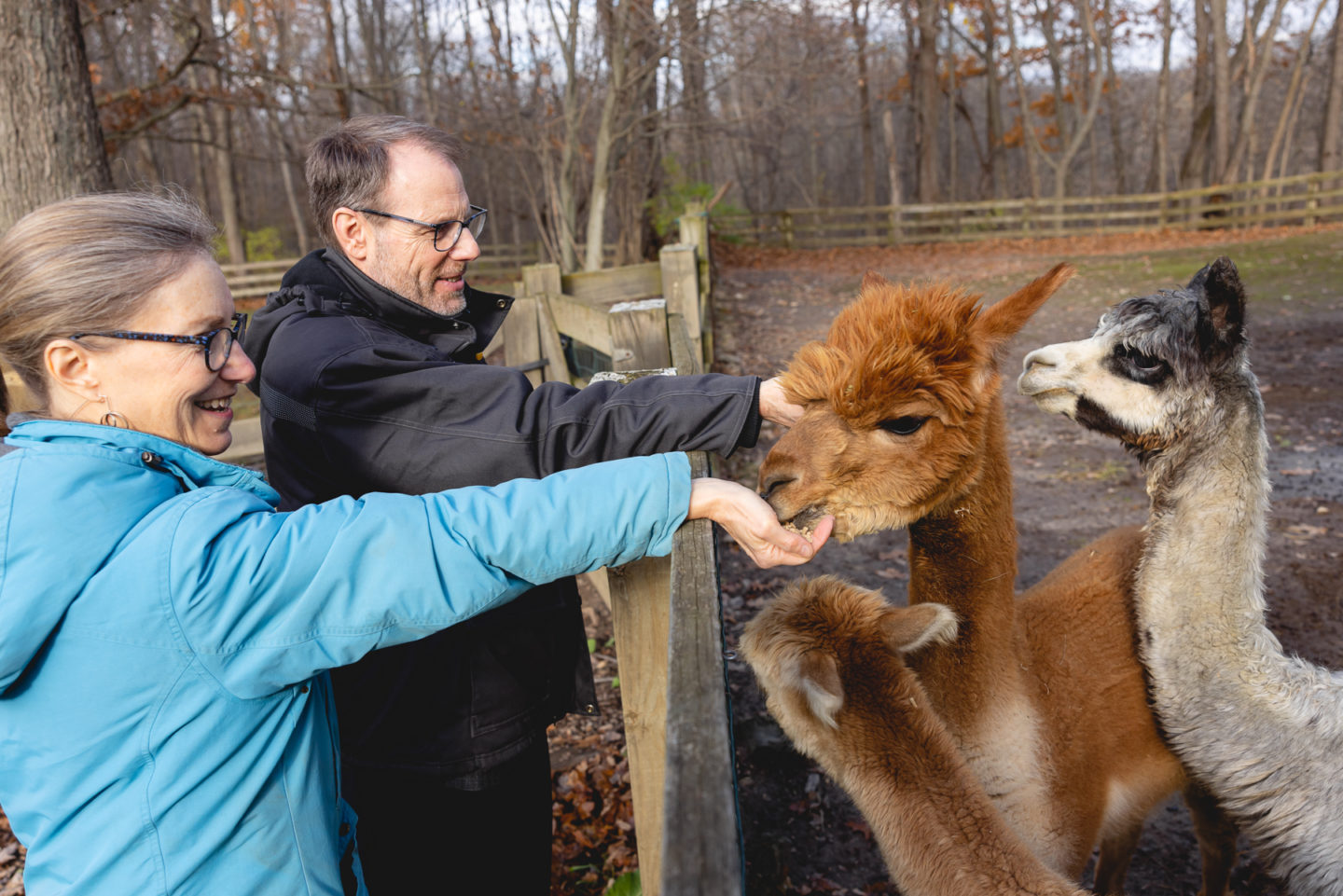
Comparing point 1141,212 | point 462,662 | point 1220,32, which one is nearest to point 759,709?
point 462,662

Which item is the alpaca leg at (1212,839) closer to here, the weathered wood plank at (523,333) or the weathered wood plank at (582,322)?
the weathered wood plank at (582,322)

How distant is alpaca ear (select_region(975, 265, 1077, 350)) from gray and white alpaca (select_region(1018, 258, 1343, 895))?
1.68 ft

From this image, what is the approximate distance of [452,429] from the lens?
5.99ft

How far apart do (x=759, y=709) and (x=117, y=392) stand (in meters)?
3.38

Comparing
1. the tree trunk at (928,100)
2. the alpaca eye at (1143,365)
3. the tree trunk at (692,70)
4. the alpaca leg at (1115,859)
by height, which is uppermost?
the tree trunk at (928,100)

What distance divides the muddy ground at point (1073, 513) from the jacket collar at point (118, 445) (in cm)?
268

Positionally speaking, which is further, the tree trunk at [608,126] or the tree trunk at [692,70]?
the tree trunk at [608,126]

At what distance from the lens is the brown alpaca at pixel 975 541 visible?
220cm

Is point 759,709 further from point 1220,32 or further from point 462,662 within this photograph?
point 1220,32

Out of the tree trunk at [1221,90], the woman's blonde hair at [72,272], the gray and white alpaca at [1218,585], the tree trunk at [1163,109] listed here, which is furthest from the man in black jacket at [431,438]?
the tree trunk at [1163,109]

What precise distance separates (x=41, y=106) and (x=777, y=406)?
5222 millimetres

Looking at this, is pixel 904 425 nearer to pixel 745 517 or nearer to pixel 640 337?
pixel 745 517

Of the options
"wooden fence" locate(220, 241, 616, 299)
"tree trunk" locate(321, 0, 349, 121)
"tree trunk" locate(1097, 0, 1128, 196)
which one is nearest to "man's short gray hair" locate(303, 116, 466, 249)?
"tree trunk" locate(321, 0, 349, 121)

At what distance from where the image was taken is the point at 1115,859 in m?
3.01
